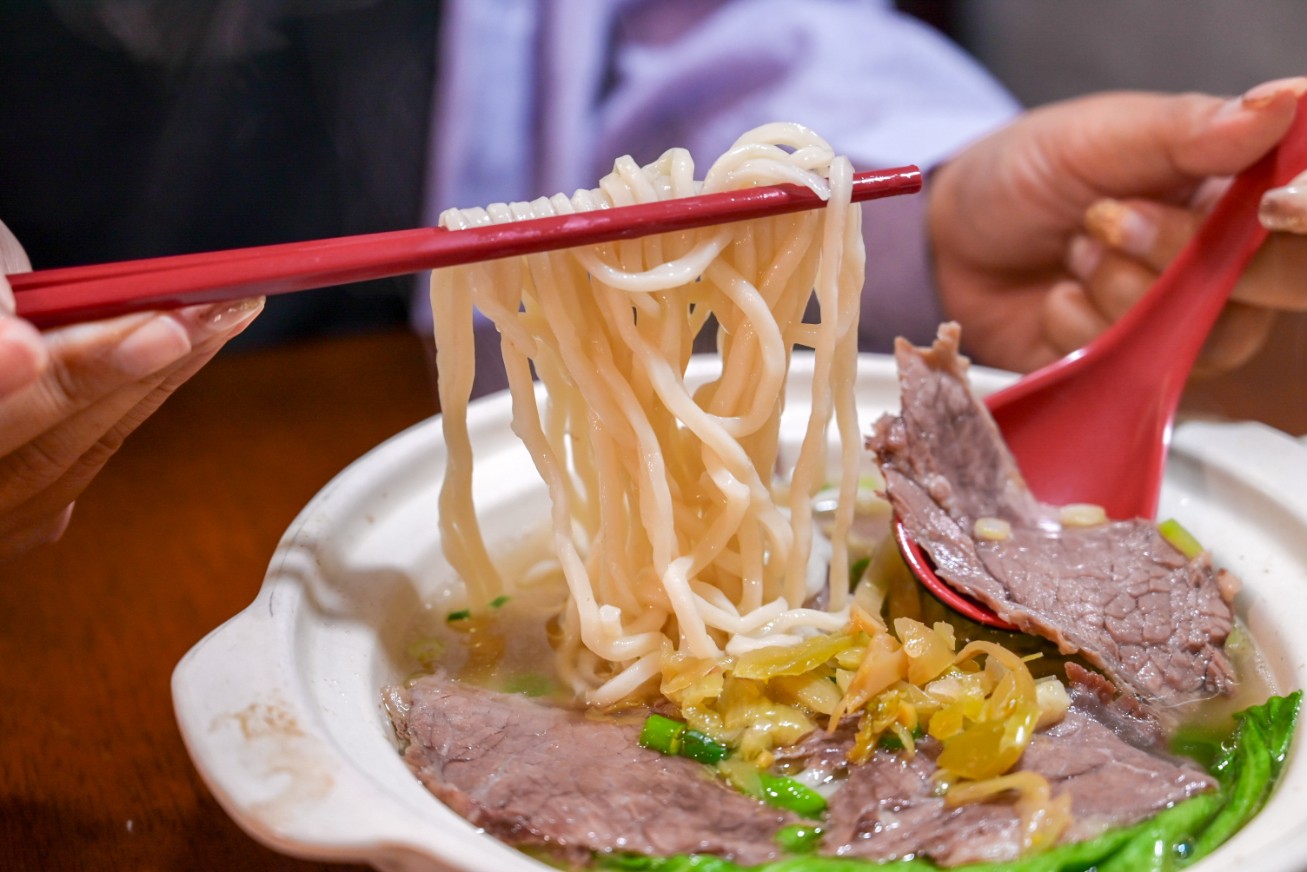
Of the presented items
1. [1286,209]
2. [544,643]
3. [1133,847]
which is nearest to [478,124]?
[544,643]

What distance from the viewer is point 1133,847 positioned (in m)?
1.07

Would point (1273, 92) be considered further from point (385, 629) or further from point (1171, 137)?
point (385, 629)

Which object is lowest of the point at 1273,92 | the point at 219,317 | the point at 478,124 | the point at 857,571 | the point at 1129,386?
the point at 857,571

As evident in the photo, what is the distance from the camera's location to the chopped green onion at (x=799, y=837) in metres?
1.13

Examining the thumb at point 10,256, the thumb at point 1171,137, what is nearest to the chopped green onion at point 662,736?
the thumb at point 10,256

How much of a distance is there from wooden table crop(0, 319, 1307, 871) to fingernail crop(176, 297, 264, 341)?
0.64 m

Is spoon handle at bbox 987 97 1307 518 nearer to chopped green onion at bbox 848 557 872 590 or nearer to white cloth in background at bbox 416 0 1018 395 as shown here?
chopped green onion at bbox 848 557 872 590

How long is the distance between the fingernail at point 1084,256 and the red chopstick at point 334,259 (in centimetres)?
128

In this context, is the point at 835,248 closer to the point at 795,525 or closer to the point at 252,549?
the point at 795,525

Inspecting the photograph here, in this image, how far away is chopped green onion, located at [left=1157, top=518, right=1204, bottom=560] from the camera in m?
1.58

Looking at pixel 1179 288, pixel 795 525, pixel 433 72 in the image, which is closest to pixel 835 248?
pixel 795 525

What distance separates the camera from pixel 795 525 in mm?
1482

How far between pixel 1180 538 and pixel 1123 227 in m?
0.84

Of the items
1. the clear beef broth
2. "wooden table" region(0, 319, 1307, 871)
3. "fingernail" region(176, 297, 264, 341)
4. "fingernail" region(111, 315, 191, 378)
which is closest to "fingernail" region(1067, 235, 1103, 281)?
"wooden table" region(0, 319, 1307, 871)
